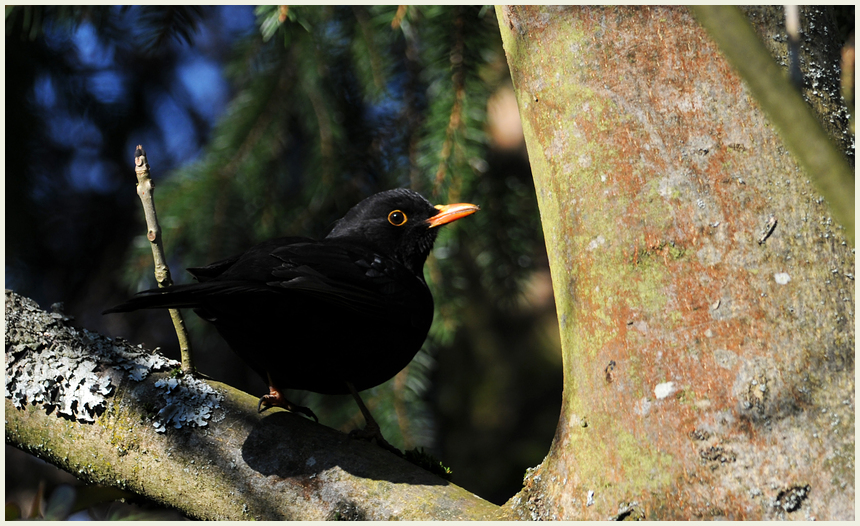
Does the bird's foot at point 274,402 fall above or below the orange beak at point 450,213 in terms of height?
below

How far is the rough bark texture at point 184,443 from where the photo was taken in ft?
5.51

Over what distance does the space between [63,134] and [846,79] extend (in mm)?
3771

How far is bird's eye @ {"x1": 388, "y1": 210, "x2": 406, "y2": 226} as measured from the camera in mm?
2879

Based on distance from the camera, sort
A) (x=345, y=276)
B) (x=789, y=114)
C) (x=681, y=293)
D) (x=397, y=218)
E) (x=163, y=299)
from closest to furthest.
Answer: (x=789, y=114) < (x=681, y=293) < (x=163, y=299) < (x=345, y=276) < (x=397, y=218)

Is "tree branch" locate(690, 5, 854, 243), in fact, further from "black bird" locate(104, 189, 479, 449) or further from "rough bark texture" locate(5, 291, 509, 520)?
"black bird" locate(104, 189, 479, 449)

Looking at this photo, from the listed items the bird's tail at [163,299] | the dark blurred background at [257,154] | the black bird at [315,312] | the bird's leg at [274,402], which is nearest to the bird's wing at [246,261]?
the black bird at [315,312]

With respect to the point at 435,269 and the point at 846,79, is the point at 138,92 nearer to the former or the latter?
the point at 435,269

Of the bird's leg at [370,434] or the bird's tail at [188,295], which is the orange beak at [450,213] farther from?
the bird's tail at [188,295]

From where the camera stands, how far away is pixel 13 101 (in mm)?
3354

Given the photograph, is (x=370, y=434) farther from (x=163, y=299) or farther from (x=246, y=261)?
(x=163, y=299)

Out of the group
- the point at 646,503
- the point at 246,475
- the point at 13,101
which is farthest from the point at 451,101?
the point at 13,101

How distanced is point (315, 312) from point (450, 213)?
0.85 m

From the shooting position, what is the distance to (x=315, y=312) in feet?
7.07

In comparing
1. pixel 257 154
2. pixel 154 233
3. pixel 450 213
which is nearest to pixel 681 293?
pixel 450 213
